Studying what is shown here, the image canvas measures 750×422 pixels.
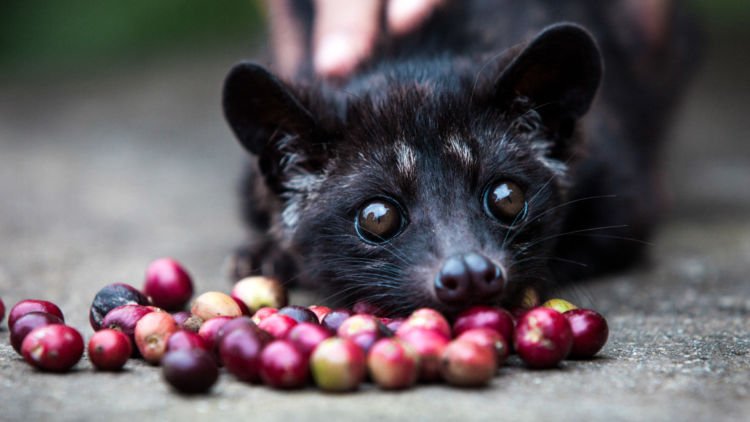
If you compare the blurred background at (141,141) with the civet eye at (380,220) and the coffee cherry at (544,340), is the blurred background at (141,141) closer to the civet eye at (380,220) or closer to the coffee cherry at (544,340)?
the civet eye at (380,220)

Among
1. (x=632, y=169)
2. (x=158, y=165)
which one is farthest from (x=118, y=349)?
(x=158, y=165)

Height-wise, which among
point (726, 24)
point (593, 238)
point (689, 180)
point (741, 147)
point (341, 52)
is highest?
point (726, 24)

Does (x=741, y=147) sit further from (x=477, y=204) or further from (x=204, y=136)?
(x=477, y=204)

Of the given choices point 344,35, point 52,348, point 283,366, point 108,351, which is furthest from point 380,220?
point 344,35

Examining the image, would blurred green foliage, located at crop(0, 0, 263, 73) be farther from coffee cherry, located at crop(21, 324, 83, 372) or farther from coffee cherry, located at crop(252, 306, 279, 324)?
coffee cherry, located at crop(21, 324, 83, 372)

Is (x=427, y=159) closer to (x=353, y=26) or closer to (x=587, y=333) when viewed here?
(x=587, y=333)

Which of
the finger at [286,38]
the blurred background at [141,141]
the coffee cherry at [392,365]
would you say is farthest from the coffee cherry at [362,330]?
the finger at [286,38]

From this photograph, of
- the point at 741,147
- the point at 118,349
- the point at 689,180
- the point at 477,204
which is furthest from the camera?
the point at 741,147
